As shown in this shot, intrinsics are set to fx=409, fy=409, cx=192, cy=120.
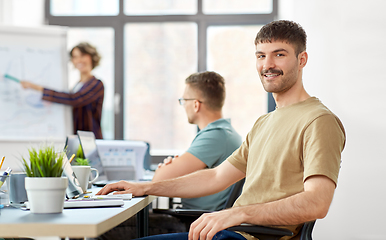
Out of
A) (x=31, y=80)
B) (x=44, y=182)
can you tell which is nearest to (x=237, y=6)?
(x=31, y=80)

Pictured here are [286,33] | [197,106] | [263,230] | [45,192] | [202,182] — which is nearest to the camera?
[45,192]

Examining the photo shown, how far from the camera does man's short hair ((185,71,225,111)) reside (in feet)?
7.55

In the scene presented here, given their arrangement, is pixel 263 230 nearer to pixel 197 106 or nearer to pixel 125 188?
pixel 125 188

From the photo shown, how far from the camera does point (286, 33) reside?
137cm

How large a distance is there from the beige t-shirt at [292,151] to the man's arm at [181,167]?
0.57 m

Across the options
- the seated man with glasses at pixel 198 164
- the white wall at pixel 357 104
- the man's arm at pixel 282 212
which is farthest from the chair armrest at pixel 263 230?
the seated man with glasses at pixel 198 164

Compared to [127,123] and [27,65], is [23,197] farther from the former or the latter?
[127,123]

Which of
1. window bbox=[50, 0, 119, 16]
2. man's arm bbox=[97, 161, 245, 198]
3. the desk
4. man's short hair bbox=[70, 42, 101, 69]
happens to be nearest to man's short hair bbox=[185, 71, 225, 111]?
man's arm bbox=[97, 161, 245, 198]

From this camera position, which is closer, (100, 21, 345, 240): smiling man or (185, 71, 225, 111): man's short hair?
(100, 21, 345, 240): smiling man

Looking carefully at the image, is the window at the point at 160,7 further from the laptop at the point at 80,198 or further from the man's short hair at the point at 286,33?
the laptop at the point at 80,198

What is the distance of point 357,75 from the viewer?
182cm

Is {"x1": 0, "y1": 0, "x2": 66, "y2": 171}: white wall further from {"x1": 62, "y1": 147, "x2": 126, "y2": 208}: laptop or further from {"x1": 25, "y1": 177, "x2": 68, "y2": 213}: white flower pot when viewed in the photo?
{"x1": 25, "y1": 177, "x2": 68, "y2": 213}: white flower pot

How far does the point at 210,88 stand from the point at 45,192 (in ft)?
4.94

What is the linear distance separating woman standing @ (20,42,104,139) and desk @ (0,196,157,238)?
2592mm
